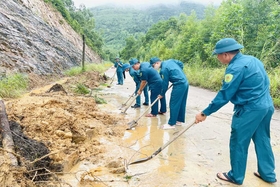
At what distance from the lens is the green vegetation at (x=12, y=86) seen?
6521 millimetres

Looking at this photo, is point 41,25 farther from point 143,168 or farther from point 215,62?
point 143,168

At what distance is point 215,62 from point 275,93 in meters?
7.63

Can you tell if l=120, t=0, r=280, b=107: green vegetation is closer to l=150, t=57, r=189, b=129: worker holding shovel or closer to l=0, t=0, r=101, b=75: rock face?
l=150, t=57, r=189, b=129: worker holding shovel

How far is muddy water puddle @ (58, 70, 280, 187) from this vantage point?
3229 millimetres

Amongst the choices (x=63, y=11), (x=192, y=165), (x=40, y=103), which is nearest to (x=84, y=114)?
(x=40, y=103)

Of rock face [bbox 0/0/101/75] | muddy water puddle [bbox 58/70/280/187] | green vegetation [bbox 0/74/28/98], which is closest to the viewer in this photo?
muddy water puddle [bbox 58/70/280/187]

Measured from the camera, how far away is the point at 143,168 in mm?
3621

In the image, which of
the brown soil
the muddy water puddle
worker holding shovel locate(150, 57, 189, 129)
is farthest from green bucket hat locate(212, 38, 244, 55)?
worker holding shovel locate(150, 57, 189, 129)

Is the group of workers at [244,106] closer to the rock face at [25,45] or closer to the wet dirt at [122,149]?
the wet dirt at [122,149]

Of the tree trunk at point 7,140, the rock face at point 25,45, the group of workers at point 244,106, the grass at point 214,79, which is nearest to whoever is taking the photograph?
the tree trunk at point 7,140

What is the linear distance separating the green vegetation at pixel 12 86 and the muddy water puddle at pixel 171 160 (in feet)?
11.4

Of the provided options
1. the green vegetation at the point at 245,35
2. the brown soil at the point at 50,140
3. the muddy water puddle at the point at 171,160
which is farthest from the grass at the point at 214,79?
the brown soil at the point at 50,140

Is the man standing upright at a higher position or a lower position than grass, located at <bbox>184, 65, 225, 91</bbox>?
higher

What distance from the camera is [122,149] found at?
4352 millimetres
